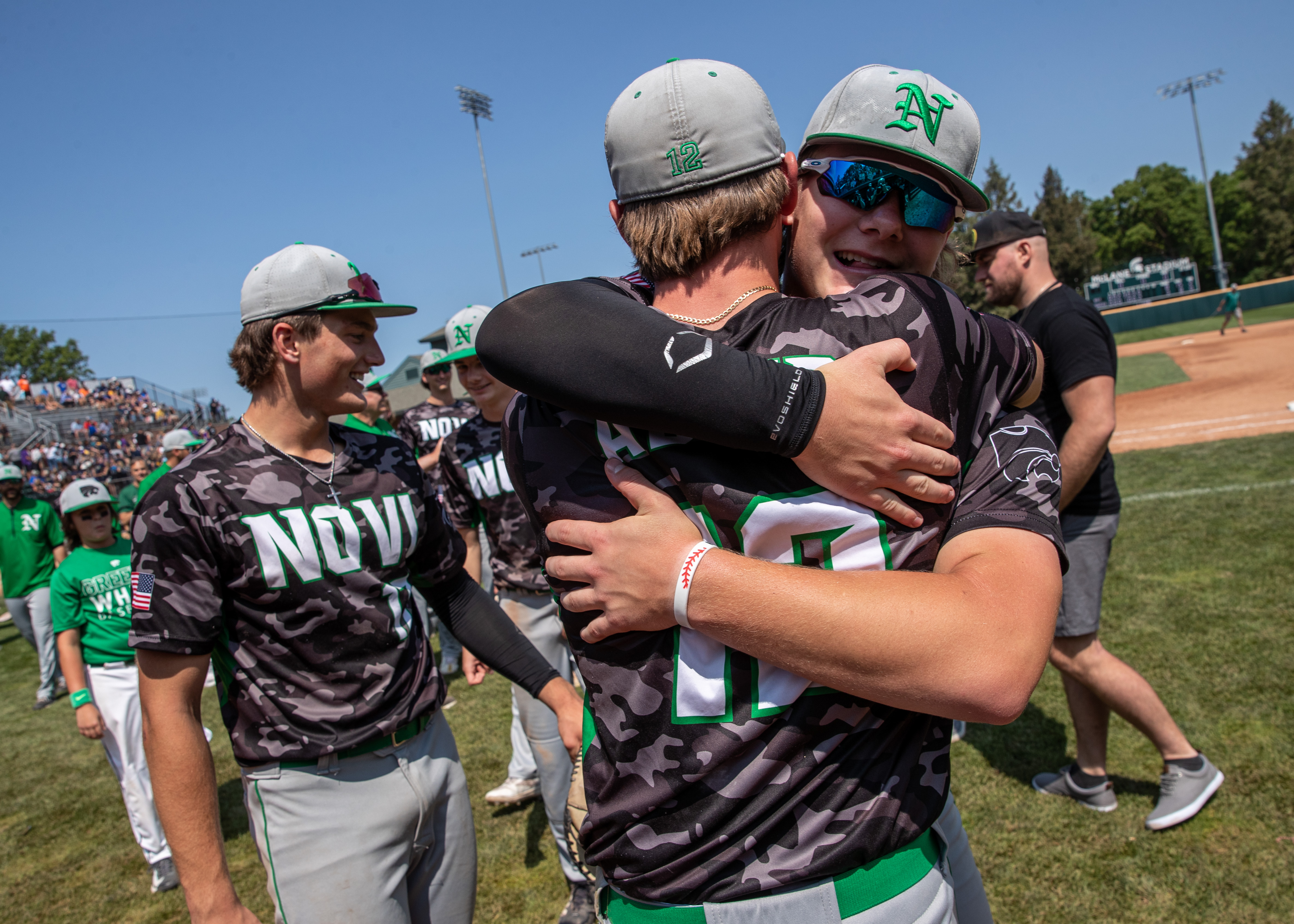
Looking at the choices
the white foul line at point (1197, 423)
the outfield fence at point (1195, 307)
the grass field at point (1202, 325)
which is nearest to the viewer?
the white foul line at point (1197, 423)

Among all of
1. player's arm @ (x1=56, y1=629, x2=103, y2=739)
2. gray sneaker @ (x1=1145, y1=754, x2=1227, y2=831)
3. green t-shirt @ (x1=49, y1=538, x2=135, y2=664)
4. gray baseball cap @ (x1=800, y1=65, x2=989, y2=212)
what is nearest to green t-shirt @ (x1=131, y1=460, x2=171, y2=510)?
green t-shirt @ (x1=49, y1=538, x2=135, y2=664)

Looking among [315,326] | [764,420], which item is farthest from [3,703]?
[764,420]

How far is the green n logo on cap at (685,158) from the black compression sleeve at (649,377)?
231mm

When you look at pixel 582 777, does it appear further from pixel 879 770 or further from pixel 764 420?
pixel 764 420

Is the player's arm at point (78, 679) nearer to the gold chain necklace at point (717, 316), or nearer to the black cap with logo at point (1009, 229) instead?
the gold chain necklace at point (717, 316)

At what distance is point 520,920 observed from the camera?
393 cm

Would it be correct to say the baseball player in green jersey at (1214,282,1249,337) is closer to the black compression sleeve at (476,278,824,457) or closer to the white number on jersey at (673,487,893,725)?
the white number on jersey at (673,487,893,725)

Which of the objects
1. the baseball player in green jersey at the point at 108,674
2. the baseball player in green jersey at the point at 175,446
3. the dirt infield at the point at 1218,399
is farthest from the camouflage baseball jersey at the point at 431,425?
the dirt infield at the point at 1218,399

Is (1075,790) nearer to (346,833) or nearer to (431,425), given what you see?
(346,833)

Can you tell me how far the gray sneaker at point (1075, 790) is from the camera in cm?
394

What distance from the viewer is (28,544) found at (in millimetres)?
8648

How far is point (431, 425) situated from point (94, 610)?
9.96ft

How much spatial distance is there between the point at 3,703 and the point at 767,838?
12024 millimetres

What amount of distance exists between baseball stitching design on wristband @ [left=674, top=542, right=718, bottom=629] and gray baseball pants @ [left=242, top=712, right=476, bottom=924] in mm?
1637
